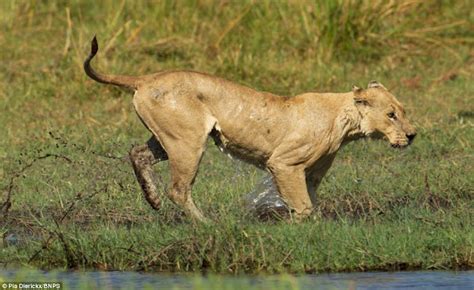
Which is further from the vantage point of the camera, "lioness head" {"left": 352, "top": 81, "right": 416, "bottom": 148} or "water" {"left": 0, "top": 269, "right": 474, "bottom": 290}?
"lioness head" {"left": 352, "top": 81, "right": 416, "bottom": 148}

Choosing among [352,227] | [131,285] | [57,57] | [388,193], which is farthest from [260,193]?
[57,57]

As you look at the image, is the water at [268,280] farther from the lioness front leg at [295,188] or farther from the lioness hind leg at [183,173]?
the lioness front leg at [295,188]

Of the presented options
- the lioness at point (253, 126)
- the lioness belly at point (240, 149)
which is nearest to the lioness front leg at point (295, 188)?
the lioness at point (253, 126)

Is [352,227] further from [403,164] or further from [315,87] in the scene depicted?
[315,87]

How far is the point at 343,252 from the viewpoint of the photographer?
7.20 m

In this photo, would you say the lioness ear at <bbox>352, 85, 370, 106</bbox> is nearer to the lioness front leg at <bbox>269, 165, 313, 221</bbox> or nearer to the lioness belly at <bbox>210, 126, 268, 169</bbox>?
the lioness front leg at <bbox>269, 165, 313, 221</bbox>

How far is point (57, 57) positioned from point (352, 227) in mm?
6417

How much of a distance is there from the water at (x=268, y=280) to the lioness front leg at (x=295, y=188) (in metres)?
1.18

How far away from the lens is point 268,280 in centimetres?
697

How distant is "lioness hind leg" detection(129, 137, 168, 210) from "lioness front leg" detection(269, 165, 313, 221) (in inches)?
33.1

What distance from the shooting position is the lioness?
820 cm

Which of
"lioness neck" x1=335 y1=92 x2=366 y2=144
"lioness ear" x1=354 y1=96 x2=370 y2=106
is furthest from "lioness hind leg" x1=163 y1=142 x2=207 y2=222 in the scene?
"lioness ear" x1=354 y1=96 x2=370 y2=106

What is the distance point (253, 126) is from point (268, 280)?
5.52 ft

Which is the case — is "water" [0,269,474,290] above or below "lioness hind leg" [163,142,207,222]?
below
